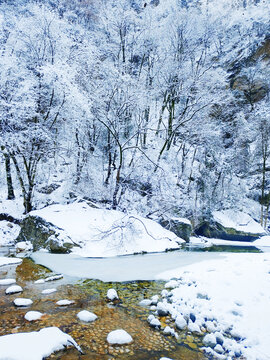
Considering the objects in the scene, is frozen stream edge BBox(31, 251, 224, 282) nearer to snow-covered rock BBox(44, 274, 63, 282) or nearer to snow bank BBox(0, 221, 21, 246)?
snow-covered rock BBox(44, 274, 63, 282)

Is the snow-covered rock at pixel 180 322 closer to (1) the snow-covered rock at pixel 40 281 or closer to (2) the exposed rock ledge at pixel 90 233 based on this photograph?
(1) the snow-covered rock at pixel 40 281

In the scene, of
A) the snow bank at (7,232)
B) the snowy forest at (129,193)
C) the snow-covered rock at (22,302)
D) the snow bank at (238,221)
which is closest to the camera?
the snowy forest at (129,193)

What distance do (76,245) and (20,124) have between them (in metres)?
6.21

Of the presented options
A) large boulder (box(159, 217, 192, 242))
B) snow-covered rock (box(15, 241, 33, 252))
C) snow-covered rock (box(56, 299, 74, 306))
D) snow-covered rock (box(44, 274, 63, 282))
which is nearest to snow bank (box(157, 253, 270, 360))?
snow-covered rock (box(56, 299, 74, 306))

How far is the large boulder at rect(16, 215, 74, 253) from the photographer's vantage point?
27.3ft

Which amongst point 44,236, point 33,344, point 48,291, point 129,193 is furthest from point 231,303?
point 129,193

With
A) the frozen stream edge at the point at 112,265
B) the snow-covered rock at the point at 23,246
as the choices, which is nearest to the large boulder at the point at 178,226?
the frozen stream edge at the point at 112,265

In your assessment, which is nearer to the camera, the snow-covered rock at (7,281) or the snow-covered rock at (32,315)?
the snow-covered rock at (32,315)

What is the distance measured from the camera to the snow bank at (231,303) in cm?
295

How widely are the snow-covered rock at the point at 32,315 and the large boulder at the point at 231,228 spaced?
47.1 ft

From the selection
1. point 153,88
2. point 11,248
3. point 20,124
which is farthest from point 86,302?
point 153,88

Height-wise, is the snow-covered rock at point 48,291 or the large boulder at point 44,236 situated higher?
the large boulder at point 44,236

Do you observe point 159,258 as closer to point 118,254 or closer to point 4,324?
point 118,254

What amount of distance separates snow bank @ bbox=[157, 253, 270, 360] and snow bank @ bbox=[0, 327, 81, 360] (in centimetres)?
176
